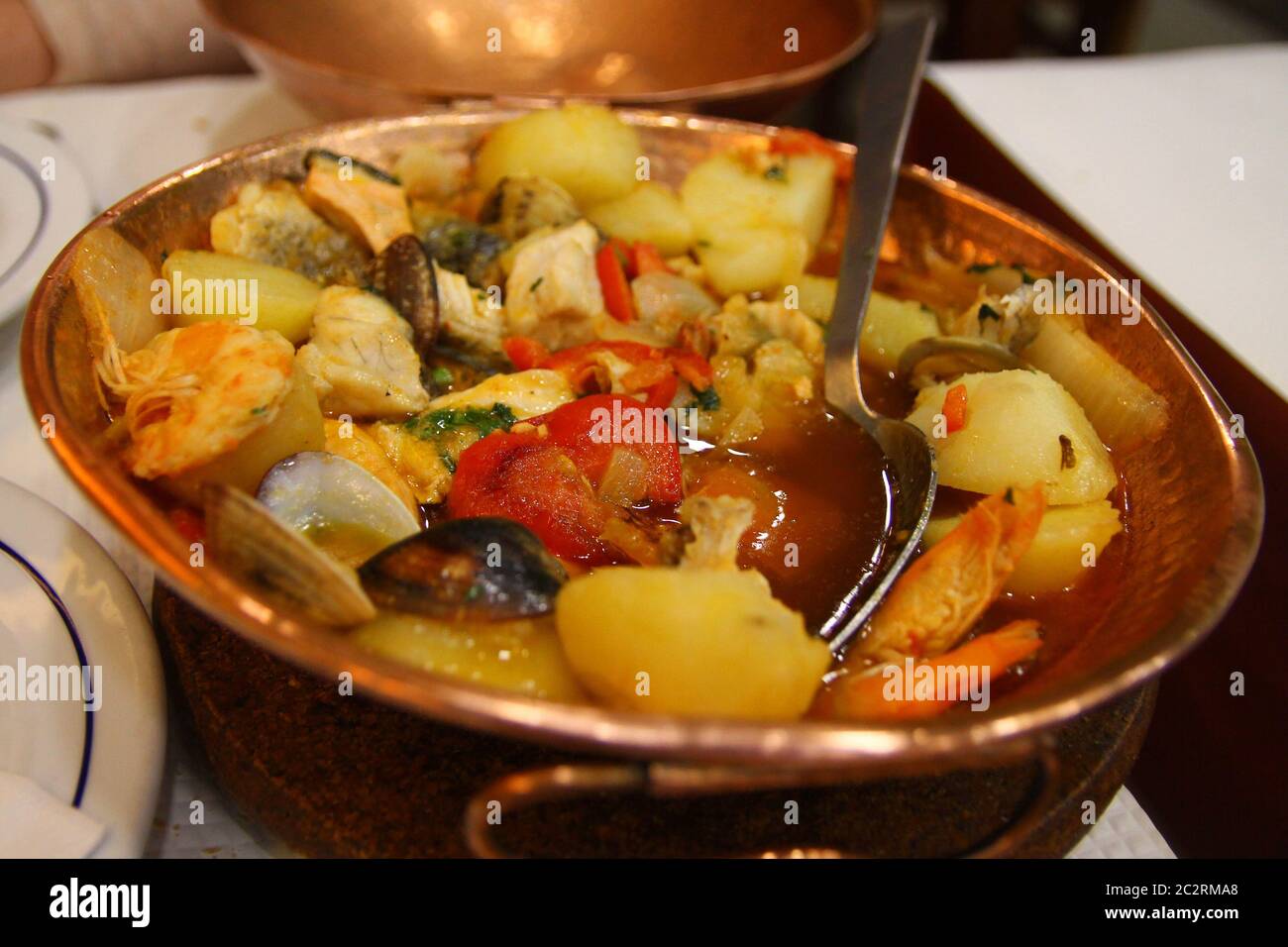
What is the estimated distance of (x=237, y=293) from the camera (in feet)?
5.53

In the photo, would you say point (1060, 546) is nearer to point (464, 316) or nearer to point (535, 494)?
point (535, 494)

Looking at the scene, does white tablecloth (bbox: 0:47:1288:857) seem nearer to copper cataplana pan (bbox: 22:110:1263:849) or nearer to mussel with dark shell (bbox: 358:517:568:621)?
copper cataplana pan (bbox: 22:110:1263:849)

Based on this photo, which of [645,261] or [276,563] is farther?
[645,261]

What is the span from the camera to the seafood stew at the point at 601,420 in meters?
1.17

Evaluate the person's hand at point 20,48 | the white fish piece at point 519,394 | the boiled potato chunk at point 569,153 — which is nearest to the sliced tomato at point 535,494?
the white fish piece at point 519,394

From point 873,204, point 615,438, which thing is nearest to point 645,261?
point 873,204

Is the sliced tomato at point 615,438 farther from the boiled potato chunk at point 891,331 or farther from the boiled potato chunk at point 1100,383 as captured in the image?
the boiled potato chunk at point 1100,383

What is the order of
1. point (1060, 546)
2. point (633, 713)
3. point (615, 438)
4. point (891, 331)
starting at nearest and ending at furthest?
point (633, 713) → point (1060, 546) → point (615, 438) → point (891, 331)

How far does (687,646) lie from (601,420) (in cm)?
62

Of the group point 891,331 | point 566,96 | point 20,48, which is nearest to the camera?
point 891,331

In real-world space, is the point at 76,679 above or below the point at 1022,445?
below

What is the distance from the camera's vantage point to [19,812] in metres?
1.16
